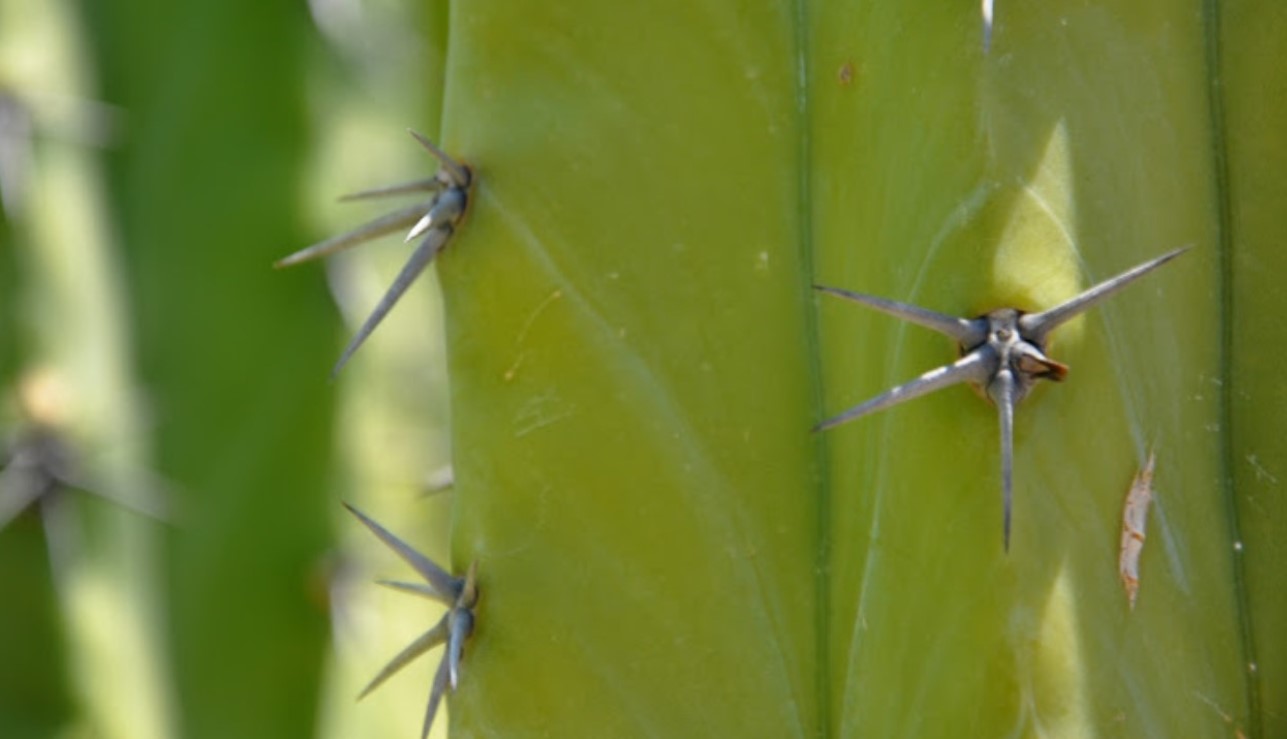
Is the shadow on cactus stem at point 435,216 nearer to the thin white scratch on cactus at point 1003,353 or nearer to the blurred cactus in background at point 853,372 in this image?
the blurred cactus in background at point 853,372

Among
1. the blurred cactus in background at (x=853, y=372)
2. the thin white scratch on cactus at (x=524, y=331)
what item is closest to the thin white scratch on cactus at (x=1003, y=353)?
the blurred cactus in background at (x=853, y=372)

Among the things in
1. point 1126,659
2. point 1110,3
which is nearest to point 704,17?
point 1110,3

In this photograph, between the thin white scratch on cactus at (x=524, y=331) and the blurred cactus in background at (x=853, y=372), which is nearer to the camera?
the blurred cactus in background at (x=853, y=372)

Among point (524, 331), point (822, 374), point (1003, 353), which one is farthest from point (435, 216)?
point (1003, 353)

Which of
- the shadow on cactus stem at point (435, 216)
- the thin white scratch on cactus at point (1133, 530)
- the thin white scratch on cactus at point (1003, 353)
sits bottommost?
the thin white scratch on cactus at point (1133, 530)

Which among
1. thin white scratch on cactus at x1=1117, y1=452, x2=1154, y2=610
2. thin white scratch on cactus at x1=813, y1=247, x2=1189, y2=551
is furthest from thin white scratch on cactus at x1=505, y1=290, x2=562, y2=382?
thin white scratch on cactus at x1=1117, y1=452, x2=1154, y2=610

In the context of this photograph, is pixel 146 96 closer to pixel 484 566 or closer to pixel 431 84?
pixel 431 84

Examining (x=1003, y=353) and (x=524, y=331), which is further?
(x=524, y=331)

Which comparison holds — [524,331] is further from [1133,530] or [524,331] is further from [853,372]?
[1133,530]

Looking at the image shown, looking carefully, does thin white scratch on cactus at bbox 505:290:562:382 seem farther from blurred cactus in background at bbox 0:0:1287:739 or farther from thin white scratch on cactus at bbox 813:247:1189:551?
thin white scratch on cactus at bbox 813:247:1189:551
